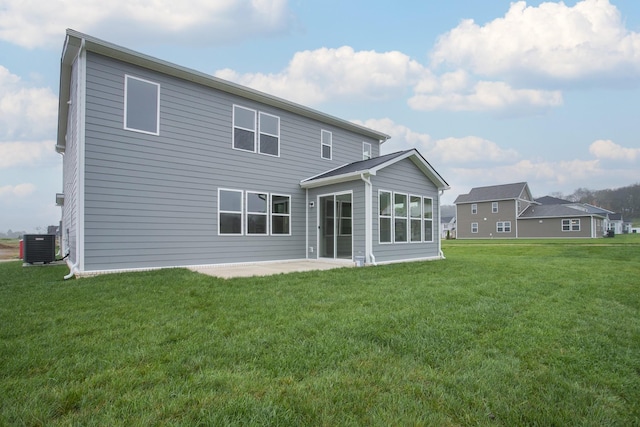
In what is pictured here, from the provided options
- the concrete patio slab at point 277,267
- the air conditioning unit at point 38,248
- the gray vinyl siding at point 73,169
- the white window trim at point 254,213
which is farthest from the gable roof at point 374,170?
the air conditioning unit at point 38,248

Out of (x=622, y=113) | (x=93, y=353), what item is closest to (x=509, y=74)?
(x=622, y=113)

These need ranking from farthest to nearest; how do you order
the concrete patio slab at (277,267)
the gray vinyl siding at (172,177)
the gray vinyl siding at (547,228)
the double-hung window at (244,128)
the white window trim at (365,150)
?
the gray vinyl siding at (547,228) < the white window trim at (365,150) < the double-hung window at (244,128) < the concrete patio slab at (277,267) < the gray vinyl siding at (172,177)

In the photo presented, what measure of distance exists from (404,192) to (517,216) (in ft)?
96.0

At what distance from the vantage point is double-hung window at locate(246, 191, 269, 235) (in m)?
9.37

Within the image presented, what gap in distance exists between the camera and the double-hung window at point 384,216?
932 centimetres

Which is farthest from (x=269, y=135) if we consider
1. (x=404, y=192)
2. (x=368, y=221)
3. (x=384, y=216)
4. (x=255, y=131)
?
(x=404, y=192)

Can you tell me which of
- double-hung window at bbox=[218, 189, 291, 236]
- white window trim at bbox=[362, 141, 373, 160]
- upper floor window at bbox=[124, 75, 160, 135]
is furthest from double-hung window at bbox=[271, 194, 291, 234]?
white window trim at bbox=[362, 141, 373, 160]

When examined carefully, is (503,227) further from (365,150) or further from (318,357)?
(318,357)

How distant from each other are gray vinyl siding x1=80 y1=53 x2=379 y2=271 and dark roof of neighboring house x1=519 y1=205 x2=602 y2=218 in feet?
104

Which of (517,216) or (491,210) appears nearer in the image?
(517,216)

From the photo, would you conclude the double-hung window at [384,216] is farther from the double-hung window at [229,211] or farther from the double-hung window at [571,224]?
the double-hung window at [571,224]

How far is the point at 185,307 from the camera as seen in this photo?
4.20m

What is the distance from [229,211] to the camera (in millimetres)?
8984

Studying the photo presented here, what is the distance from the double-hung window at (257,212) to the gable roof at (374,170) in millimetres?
1493
